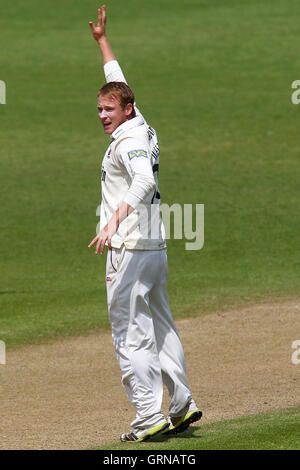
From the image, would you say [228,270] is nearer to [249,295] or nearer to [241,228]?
[249,295]

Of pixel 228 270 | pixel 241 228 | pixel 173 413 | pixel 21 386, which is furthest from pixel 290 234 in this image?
pixel 173 413

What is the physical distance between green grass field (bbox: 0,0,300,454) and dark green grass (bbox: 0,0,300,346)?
0.15ft

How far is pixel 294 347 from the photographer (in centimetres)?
1121

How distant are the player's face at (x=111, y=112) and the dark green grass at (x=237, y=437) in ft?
7.58

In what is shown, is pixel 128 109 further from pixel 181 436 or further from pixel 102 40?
pixel 181 436

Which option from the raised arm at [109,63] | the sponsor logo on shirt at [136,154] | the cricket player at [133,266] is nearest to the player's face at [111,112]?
the cricket player at [133,266]

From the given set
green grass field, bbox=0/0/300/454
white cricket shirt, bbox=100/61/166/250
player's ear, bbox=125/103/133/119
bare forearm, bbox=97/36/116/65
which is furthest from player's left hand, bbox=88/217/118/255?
bare forearm, bbox=97/36/116/65

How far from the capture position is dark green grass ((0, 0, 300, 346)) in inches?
567

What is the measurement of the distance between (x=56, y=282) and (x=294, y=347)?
462 cm

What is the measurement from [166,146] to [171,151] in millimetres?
519

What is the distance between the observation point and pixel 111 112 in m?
7.64

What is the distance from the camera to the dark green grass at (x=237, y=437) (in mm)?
7188

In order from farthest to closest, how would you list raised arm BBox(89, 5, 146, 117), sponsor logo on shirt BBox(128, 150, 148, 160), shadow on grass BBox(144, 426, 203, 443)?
raised arm BBox(89, 5, 146, 117) → shadow on grass BBox(144, 426, 203, 443) → sponsor logo on shirt BBox(128, 150, 148, 160)

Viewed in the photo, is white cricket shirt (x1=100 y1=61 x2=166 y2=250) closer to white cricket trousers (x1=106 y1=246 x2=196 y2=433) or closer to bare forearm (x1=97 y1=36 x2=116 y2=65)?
white cricket trousers (x1=106 y1=246 x2=196 y2=433)
